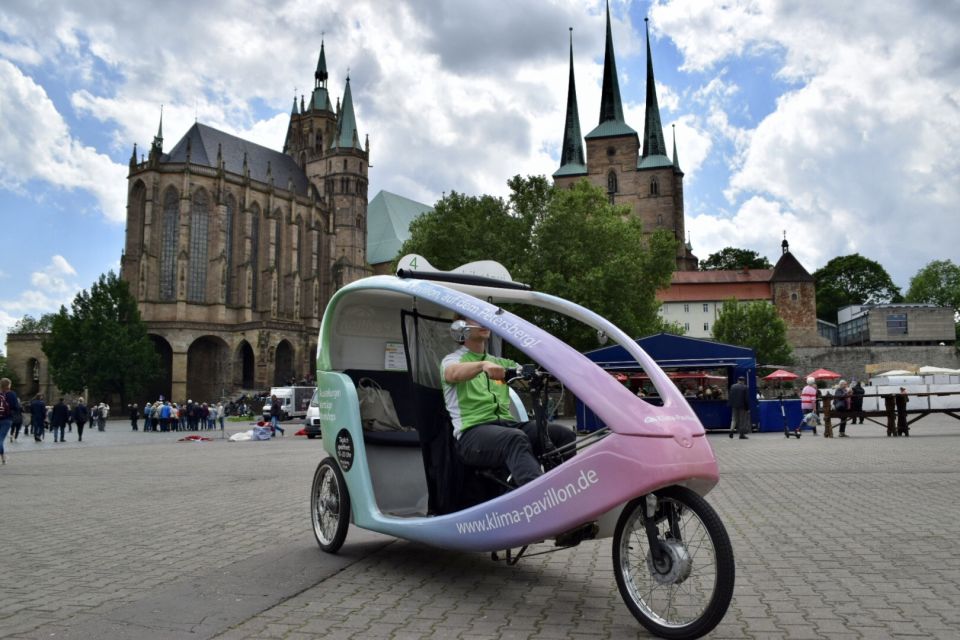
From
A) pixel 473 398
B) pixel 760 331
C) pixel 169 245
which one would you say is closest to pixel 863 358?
pixel 760 331

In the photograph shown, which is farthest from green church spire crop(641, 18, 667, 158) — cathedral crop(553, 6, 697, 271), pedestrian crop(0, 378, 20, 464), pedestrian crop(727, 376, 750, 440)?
pedestrian crop(0, 378, 20, 464)

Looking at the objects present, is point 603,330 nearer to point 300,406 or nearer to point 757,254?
point 300,406

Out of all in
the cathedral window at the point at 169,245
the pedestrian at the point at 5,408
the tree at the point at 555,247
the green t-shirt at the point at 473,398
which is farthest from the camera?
the cathedral window at the point at 169,245

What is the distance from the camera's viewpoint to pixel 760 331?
226ft

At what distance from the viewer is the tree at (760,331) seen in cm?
6881

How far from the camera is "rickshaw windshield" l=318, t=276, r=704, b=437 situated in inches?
147

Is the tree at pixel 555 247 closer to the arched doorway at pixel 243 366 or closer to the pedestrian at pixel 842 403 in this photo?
the pedestrian at pixel 842 403

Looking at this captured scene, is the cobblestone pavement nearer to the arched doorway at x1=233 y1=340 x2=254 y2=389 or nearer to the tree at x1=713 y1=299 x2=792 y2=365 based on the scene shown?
the arched doorway at x1=233 y1=340 x2=254 y2=389

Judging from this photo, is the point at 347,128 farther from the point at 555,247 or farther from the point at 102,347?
the point at 555,247

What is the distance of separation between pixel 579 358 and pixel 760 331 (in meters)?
69.7

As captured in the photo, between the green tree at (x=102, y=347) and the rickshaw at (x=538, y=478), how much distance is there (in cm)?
5453

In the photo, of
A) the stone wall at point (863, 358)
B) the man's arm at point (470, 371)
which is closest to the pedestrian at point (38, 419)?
the man's arm at point (470, 371)

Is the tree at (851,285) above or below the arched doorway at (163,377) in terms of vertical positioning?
above

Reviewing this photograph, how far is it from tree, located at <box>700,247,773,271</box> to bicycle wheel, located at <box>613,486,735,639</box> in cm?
9484
